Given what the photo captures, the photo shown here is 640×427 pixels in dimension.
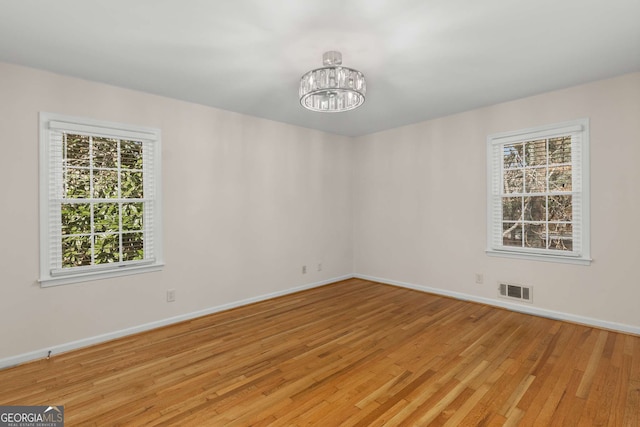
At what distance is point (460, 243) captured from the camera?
4703 millimetres

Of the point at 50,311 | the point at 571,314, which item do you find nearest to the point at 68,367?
the point at 50,311

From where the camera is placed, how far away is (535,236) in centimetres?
408

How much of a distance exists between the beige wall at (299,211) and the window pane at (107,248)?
247 mm

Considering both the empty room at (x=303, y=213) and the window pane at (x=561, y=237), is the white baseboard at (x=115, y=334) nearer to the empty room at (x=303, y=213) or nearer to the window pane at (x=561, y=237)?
the empty room at (x=303, y=213)

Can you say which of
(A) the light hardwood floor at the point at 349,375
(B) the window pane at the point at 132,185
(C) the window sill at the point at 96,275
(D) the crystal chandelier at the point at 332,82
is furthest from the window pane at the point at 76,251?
(D) the crystal chandelier at the point at 332,82

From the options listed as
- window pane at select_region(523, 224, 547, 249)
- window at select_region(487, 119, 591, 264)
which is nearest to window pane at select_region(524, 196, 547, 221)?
window at select_region(487, 119, 591, 264)

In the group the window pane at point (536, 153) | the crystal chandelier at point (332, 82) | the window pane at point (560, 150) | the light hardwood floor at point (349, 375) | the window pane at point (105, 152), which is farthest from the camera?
the window pane at point (536, 153)

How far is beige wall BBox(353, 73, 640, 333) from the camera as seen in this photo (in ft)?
11.2

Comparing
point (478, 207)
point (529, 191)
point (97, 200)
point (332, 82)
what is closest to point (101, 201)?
point (97, 200)

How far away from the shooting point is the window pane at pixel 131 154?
357cm

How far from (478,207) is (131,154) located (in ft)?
14.7

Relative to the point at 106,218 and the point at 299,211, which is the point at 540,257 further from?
the point at 106,218

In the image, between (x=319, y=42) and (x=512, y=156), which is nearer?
(x=319, y=42)

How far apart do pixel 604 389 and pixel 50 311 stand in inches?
186
